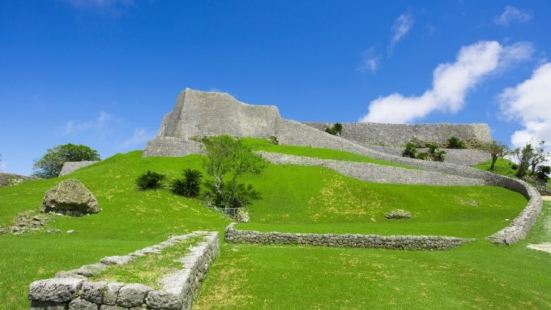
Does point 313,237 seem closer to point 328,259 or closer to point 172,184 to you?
point 328,259

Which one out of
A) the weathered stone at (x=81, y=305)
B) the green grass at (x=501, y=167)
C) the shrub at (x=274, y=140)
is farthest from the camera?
the shrub at (x=274, y=140)

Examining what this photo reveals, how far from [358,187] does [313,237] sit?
27643mm

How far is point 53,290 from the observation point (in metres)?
10.4

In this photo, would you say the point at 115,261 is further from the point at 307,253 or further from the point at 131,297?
the point at 307,253

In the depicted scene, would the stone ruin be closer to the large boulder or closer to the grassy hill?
the grassy hill

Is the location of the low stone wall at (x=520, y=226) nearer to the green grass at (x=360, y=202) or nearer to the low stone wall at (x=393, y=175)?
the green grass at (x=360, y=202)

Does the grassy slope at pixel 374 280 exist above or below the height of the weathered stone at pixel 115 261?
below

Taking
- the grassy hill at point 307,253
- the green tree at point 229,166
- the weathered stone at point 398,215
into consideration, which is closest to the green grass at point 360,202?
the grassy hill at point 307,253

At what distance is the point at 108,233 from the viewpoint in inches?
1228

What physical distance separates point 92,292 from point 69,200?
28.7 meters

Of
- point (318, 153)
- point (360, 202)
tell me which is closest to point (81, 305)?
point (360, 202)

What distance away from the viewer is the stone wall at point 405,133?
4365 inches

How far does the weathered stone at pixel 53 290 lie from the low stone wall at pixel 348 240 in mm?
19869

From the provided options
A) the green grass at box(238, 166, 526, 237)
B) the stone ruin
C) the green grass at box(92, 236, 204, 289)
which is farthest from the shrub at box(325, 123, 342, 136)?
the green grass at box(92, 236, 204, 289)
